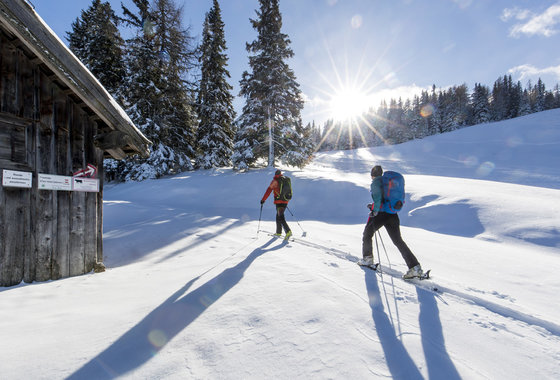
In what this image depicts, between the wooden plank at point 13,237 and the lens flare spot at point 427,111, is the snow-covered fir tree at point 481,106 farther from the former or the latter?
the wooden plank at point 13,237

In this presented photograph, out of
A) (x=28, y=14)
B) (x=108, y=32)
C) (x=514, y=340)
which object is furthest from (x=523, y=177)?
(x=108, y=32)

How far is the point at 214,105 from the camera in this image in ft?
72.6

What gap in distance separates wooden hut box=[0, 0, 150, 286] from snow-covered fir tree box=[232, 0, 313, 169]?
12778 millimetres

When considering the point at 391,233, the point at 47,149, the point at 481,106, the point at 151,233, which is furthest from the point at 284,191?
the point at 481,106

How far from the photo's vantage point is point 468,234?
6863 mm

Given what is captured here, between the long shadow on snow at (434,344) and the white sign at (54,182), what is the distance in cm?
565

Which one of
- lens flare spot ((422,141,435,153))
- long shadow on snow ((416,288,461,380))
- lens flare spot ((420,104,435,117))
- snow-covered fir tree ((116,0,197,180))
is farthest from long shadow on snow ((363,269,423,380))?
lens flare spot ((420,104,435,117))

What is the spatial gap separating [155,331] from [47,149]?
3830 millimetres

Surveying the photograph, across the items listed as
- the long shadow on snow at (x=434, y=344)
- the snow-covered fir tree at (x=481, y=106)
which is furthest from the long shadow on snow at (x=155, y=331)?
the snow-covered fir tree at (x=481, y=106)

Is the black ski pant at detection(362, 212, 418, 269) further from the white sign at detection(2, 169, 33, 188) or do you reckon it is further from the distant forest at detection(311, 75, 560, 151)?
the distant forest at detection(311, 75, 560, 151)

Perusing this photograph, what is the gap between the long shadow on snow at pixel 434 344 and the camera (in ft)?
6.31

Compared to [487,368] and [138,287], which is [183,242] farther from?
[487,368]

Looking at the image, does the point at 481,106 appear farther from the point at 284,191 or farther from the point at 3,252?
the point at 3,252

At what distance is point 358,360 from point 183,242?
5.02 metres
